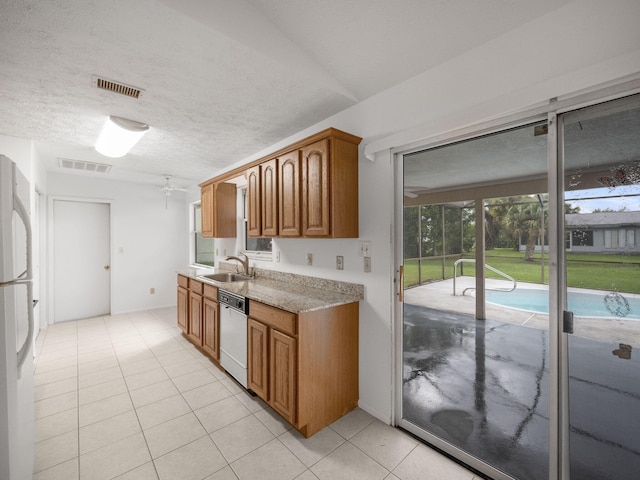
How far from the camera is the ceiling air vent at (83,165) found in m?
3.95

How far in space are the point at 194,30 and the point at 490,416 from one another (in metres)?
3.22

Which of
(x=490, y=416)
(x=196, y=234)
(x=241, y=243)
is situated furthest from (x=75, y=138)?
(x=490, y=416)

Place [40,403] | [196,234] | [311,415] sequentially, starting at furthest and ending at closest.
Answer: [196,234] → [40,403] → [311,415]

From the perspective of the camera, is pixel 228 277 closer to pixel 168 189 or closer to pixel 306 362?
pixel 168 189

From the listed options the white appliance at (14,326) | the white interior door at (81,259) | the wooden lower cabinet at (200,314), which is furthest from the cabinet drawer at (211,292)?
the white interior door at (81,259)

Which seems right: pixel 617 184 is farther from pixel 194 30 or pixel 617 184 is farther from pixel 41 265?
pixel 41 265

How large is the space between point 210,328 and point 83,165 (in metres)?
3.21

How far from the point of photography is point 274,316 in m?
2.16

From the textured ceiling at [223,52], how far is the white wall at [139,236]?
8.27ft

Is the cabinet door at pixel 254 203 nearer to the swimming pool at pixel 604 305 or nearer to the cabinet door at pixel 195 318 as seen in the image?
the cabinet door at pixel 195 318

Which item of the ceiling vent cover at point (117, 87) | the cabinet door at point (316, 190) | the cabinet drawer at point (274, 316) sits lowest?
the cabinet drawer at point (274, 316)

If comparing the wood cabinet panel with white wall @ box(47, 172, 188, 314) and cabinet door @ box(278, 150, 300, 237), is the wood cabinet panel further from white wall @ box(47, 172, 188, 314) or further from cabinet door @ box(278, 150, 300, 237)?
white wall @ box(47, 172, 188, 314)

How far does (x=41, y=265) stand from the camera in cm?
436

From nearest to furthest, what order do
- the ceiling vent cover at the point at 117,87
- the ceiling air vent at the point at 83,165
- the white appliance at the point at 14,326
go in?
the white appliance at the point at 14,326
the ceiling vent cover at the point at 117,87
the ceiling air vent at the point at 83,165
